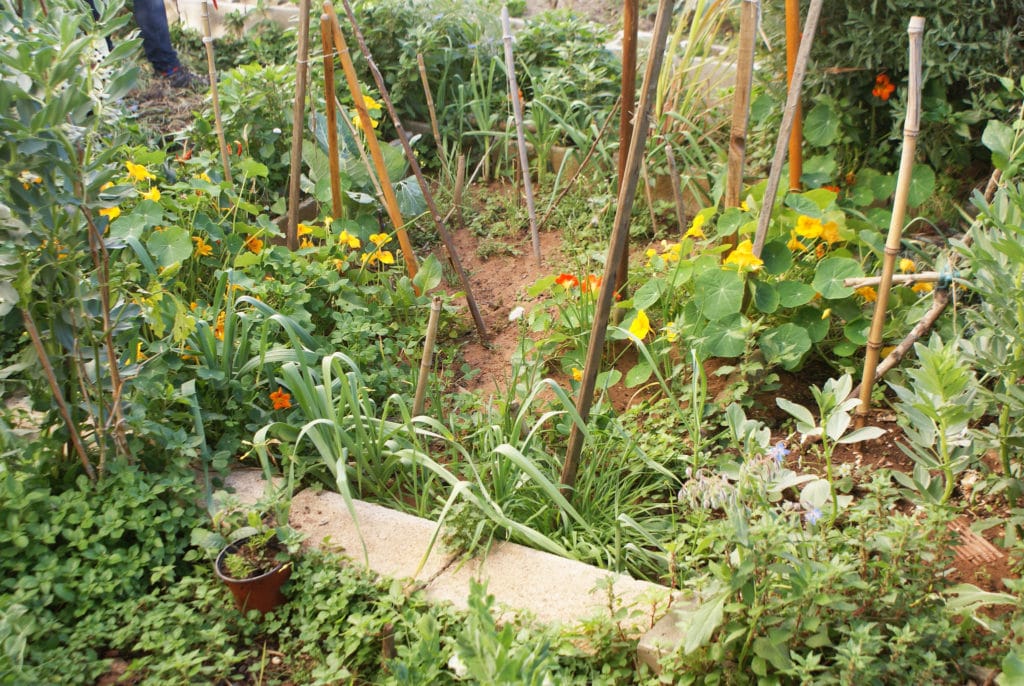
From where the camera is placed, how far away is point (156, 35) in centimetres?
545

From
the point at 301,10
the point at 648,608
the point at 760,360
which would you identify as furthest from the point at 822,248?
the point at 301,10

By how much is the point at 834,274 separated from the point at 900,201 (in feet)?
1.55

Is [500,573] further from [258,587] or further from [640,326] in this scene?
[640,326]

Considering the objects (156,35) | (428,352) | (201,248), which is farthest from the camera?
(156,35)

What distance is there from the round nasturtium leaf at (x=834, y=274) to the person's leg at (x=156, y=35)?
4550mm

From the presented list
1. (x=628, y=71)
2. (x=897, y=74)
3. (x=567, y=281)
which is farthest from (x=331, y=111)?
(x=897, y=74)

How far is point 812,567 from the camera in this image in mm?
1646

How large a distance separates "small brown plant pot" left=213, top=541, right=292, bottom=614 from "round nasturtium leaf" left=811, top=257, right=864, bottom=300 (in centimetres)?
185

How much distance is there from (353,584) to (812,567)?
3.52 ft

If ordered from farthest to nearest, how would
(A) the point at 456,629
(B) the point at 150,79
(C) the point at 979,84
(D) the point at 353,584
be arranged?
(B) the point at 150,79
(C) the point at 979,84
(D) the point at 353,584
(A) the point at 456,629

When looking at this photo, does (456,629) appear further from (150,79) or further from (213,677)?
(150,79)

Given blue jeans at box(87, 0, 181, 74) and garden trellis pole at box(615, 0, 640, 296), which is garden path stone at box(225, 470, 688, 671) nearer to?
garden trellis pole at box(615, 0, 640, 296)

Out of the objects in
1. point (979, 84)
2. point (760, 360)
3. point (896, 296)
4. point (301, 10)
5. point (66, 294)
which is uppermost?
point (301, 10)

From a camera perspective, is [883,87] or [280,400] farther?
[883,87]
